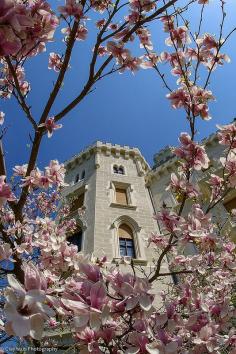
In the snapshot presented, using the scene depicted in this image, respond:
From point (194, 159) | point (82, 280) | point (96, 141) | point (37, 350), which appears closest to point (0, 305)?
point (37, 350)

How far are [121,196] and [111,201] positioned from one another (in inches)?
47.0

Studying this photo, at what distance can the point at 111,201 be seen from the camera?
1598 centimetres

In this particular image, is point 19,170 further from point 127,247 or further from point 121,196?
point 121,196

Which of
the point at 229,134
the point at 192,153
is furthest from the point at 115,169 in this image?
the point at 192,153

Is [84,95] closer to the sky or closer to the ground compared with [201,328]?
closer to the sky

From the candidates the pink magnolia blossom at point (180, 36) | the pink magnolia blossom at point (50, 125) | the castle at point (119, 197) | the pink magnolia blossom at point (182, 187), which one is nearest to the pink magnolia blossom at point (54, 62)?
the pink magnolia blossom at point (50, 125)

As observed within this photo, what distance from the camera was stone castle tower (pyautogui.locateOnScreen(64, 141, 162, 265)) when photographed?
543 inches

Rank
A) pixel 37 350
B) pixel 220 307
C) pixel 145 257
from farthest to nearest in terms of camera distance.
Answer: pixel 145 257, pixel 37 350, pixel 220 307

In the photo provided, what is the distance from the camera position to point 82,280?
77.7 inches

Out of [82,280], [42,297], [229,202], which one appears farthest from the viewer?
[229,202]

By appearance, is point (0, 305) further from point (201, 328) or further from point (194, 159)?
point (194, 159)

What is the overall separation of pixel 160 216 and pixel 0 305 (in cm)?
249

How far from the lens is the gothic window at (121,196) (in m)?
16.6

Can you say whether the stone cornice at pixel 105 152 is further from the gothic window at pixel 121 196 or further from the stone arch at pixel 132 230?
the stone arch at pixel 132 230
